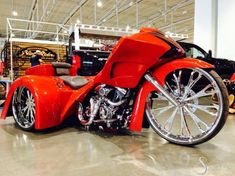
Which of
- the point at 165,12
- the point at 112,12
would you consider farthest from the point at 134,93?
the point at 112,12

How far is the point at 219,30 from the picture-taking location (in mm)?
6684

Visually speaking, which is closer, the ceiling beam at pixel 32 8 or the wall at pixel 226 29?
the wall at pixel 226 29

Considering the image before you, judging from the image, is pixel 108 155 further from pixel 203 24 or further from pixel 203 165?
pixel 203 24

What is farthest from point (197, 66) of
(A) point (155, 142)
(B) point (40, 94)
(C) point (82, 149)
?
(B) point (40, 94)

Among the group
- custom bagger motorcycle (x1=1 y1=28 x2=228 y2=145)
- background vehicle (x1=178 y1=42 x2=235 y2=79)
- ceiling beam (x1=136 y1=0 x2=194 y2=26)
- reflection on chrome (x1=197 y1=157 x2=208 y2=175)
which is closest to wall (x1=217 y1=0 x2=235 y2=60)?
background vehicle (x1=178 y1=42 x2=235 y2=79)

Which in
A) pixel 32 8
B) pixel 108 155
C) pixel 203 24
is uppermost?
pixel 32 8

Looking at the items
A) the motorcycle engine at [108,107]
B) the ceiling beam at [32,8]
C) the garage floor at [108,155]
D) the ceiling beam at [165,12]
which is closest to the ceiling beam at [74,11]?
the ceiling beam at [32,8]

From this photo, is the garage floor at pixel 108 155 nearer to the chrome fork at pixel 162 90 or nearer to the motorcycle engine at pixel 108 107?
the motorcycle engine at pixel 108 107

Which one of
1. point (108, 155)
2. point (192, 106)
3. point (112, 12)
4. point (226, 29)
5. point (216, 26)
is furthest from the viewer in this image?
point (112, 12)

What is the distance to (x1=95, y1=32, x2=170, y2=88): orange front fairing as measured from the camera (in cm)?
208

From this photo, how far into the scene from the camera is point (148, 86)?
2.35 meters

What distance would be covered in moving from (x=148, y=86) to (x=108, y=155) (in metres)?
0.77

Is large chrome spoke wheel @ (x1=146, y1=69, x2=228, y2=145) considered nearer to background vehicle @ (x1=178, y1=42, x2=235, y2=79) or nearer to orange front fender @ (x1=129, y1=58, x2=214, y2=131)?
orange front fender @ (x1=129, y1=58, x2=214, y2=131)

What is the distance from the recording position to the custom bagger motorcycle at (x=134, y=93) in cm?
211
